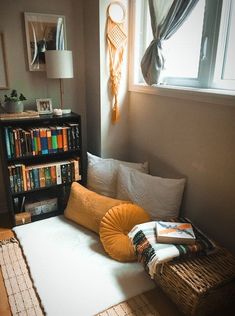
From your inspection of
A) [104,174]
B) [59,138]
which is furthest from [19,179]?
[104,174]

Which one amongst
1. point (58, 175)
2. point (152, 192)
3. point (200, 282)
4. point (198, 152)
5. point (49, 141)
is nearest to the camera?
point (200, 282)

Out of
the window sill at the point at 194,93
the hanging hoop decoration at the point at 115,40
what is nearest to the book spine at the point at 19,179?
the hanging hoop decoration at the point at 115,40

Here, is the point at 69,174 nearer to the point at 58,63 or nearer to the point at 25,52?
the point at 58,63

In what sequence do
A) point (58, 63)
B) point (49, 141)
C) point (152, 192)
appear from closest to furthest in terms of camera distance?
point (152, 192), point (58, 63), point (49, 141)

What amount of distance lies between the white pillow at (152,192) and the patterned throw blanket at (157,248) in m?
0.33

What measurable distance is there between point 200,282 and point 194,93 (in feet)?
3.68

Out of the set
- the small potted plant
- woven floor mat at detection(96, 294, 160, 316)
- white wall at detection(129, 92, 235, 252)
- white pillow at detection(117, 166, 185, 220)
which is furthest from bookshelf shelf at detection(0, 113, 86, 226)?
woven floor mat at detection(96, 294, 160, 316)

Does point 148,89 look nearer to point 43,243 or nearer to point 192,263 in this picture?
point 192,263

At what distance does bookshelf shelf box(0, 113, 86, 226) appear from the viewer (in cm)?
205

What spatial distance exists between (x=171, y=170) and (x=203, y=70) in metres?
0.78

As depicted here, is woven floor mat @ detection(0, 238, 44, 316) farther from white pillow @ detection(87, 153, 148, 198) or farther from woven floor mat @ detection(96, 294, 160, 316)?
white pillow @ detection(87, 153, 148, 198)

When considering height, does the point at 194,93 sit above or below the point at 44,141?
above

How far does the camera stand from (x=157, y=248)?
145 centimetres

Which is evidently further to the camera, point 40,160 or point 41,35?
point 40,160
